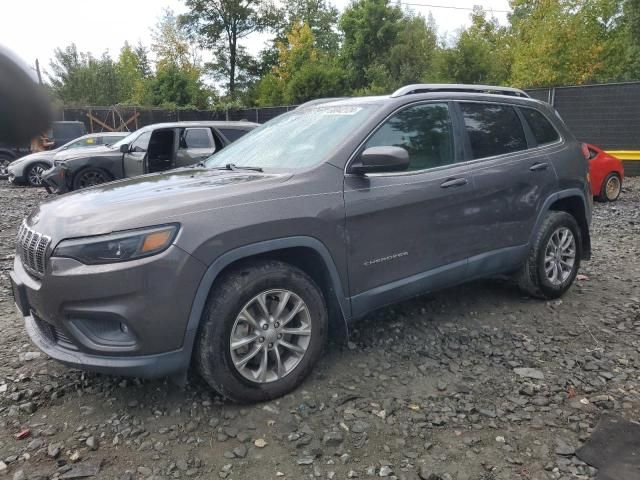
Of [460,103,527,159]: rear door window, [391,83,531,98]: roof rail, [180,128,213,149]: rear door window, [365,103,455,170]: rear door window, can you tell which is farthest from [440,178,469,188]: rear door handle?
[180,128,213,149]: rear door window

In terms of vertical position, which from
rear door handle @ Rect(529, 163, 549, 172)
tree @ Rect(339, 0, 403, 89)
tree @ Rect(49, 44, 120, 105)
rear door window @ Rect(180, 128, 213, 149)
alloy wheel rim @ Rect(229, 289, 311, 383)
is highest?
tree @ Rect(339, 0, 403, 89)

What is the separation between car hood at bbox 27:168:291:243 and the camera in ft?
8.64

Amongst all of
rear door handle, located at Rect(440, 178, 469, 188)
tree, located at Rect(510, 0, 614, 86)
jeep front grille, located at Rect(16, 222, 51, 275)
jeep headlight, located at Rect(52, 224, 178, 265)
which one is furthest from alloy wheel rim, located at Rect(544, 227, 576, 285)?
tree, located at Rect(510, 0, 614, 86)

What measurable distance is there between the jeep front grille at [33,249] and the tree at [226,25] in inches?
1481

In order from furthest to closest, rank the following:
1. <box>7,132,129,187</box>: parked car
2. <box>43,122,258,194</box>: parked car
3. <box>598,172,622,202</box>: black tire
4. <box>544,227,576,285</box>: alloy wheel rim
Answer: <box>7,132,129,187</box>: parked car
<box>598,172,622,202</box>: black tire
<box>43,122,258,194</box>: parked car
<box>544,227,576,285</box>: alloy wheel rim

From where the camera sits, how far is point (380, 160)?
10.4ft

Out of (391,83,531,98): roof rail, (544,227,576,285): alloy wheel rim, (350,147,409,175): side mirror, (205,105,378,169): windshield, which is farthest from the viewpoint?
(544,227,576,285): alloy wheel rim

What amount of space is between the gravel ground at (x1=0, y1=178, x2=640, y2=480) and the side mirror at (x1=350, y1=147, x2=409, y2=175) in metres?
1.27

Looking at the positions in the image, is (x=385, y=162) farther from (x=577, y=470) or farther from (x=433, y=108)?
(x=577, y=470)

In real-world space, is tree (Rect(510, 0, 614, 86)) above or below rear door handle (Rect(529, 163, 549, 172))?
above

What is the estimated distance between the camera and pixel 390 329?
158 inches

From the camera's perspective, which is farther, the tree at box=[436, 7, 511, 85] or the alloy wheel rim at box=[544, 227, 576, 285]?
the tree at box=[436, 7, 511, 85]

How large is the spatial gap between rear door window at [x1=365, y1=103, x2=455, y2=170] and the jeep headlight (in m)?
1.59

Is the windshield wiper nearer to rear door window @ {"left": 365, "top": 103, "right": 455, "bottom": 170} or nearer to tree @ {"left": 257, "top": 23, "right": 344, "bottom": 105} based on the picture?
rear door window @ {"left": 365, "top": 103, "right": 455, "bottom": 170}
